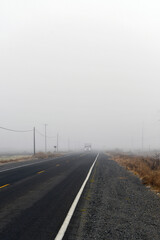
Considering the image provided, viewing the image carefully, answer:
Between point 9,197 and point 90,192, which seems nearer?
point 9,197

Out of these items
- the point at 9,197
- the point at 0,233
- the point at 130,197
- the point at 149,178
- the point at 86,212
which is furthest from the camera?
the point at 149,178

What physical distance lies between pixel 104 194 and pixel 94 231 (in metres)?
4.39

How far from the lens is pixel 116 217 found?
639cm

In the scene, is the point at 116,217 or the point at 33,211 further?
the point at 33,211

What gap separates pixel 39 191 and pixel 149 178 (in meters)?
6.19

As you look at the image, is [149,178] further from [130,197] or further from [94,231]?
[94,231]

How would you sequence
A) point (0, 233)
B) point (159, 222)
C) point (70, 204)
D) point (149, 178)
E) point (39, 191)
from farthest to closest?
1. point (149, 178)
2. point (39, 191)
3. point (70, 204)
4. point (159, 222)
5. point (0, 233)

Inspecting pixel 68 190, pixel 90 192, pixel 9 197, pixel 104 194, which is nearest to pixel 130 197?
pixel 104 194

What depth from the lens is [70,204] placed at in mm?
7688

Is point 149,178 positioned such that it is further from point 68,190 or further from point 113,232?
point 113,232

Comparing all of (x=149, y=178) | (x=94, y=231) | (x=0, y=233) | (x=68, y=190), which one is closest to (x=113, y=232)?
(x=94, y=231)

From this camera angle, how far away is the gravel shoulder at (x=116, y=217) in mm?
5109

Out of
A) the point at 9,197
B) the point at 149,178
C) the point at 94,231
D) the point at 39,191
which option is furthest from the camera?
the point at 149,178

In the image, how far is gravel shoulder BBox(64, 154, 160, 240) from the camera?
5109 mm
